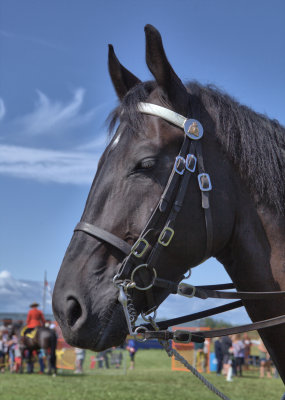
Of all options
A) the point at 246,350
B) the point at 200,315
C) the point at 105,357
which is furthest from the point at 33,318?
the point at 200,315

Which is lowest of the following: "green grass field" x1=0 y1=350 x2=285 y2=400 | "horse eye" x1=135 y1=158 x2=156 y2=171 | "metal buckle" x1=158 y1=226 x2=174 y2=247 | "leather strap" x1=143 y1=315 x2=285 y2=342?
"green grass field" x1=0 y1=350 x2=285 y2=400

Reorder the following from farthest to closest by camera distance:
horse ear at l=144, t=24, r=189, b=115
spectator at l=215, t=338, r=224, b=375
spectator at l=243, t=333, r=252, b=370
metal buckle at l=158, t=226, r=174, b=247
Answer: spectator at l=243, t=333, r=252, b=370, spectator at l=215, t=338, r=224, b=375, horse ear at l=144, t=24, r=189, b=115, metal buckle at l=158, t=226, r=174, b=247

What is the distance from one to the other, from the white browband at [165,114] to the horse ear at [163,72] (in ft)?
0.23

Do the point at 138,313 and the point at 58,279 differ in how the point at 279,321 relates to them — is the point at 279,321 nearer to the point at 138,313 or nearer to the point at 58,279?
the point at 138,313

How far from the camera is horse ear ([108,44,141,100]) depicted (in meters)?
3.05

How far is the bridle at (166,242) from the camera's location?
2.44m

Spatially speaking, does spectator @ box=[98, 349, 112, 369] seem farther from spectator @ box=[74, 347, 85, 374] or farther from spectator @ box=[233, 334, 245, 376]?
spectator @ box=[233, 334, 245, 376]

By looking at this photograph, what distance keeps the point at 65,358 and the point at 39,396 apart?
35.1ft

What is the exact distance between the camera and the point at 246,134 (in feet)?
9.21

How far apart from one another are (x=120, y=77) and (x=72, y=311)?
1.50m

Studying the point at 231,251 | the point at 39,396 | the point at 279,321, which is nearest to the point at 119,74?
the point at 231,251

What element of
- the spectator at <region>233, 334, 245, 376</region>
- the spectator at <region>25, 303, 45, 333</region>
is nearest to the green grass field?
the spectator at <region>25, 303, 45, 333</region>

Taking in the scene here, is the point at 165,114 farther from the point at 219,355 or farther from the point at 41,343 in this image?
the point at 219,355

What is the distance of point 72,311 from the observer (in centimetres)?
236
